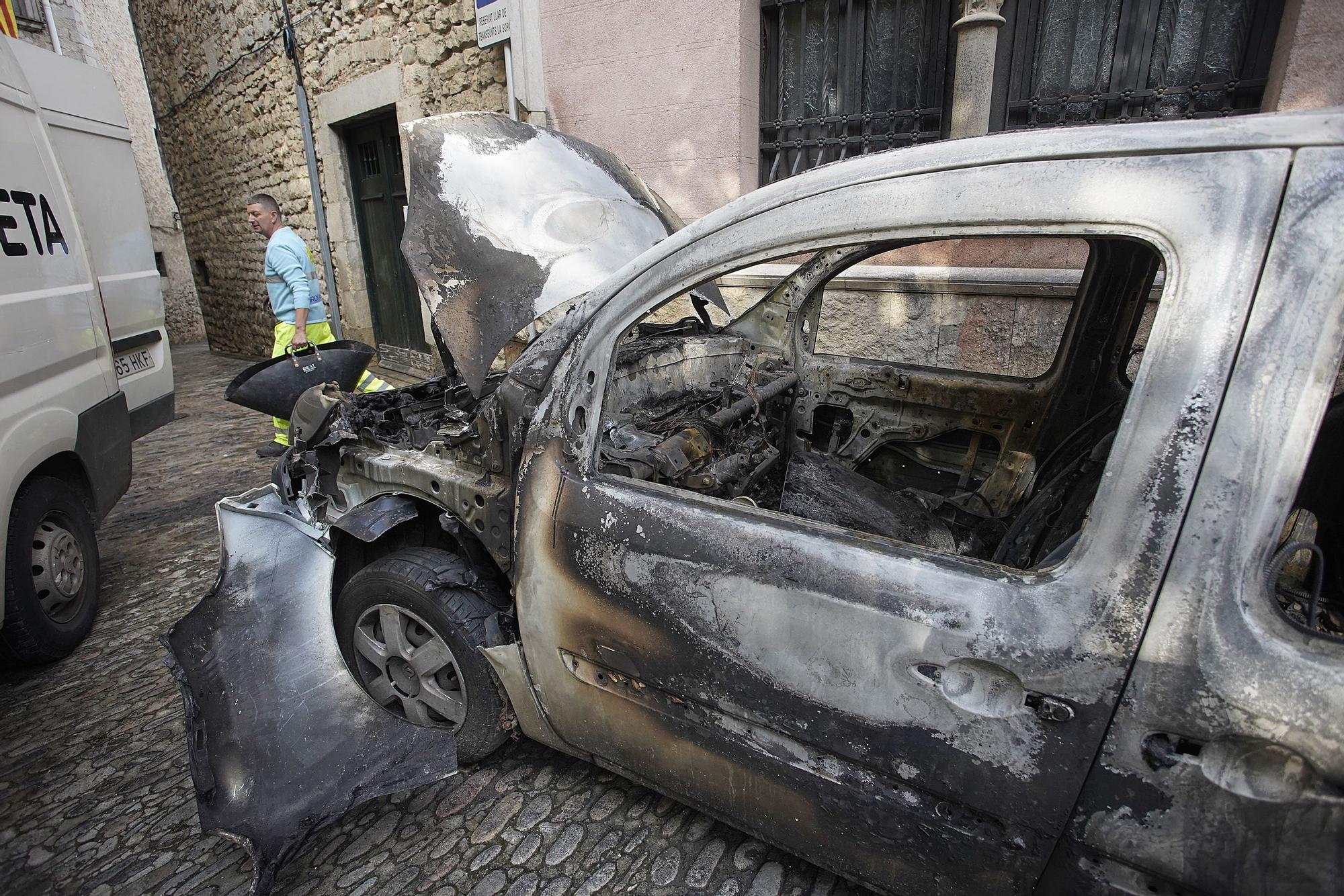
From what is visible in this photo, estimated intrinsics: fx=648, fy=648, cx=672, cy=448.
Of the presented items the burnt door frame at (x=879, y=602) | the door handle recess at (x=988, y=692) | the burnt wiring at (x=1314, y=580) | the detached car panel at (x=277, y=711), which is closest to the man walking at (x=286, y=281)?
the detached car panel at (x=277, y=711)

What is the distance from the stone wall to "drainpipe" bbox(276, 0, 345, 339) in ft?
0.36

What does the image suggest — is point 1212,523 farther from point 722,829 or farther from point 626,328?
point 722,829

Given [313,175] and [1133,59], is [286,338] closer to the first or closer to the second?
[313,175]

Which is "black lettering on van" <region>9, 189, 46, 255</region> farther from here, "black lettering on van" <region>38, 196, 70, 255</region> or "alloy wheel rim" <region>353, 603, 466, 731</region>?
"alloy wheel rim" <region>353, 603, 466, 731</region>

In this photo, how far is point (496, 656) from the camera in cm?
196

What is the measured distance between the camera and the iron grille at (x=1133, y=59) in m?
3.86

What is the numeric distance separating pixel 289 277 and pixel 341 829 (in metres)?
4.33

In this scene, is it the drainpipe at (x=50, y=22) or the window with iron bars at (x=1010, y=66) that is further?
the drainpipe at (x=50, y=22)

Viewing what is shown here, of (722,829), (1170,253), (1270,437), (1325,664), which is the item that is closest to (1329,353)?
(1270,437)

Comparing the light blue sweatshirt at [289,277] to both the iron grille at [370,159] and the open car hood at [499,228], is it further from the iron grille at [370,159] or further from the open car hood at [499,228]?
the iron grille at [370,159]

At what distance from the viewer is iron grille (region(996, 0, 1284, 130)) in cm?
386

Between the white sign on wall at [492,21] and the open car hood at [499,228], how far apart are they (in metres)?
3.94

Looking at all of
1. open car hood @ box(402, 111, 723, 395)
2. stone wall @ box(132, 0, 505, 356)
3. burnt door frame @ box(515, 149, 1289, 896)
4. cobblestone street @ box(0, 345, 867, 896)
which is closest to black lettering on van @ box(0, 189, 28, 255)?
open car hood @ box(402, 111, 723, 395)

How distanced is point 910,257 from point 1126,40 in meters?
1.77
